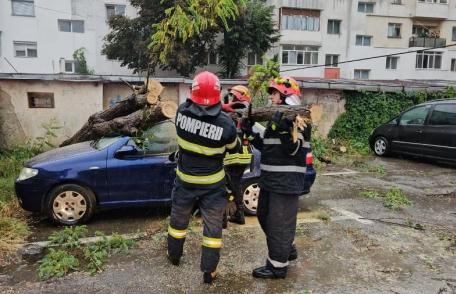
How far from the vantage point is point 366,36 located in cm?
3381

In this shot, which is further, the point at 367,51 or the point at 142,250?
the point at 367,51

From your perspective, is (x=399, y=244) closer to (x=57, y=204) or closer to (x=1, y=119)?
(x=57, y=204)

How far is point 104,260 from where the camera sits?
4.06 m

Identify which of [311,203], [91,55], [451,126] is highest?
[91,55]

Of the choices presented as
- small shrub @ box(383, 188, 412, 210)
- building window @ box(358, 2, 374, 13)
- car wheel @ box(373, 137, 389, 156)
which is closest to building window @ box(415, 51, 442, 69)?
building window @ box(358, 2, 374, 13)

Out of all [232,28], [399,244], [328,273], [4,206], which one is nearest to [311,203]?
[399,244]

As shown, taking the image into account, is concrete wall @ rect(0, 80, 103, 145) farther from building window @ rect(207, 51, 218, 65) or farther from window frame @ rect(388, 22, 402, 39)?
window frame @ rect(388, 22, 402, 39)

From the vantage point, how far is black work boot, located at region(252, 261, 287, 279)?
3705mm

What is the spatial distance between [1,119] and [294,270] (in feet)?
28.4

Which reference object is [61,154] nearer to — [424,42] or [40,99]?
[40,99]

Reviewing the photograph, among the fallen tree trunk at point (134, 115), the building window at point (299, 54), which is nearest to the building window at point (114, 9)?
the building window at point (299, 54)

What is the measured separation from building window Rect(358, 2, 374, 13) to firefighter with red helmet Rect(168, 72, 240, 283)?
3398cm

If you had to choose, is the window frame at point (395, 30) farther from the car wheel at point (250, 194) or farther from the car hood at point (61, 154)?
the car hood at point (61, 154)

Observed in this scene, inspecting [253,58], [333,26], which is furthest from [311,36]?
[253,58]
